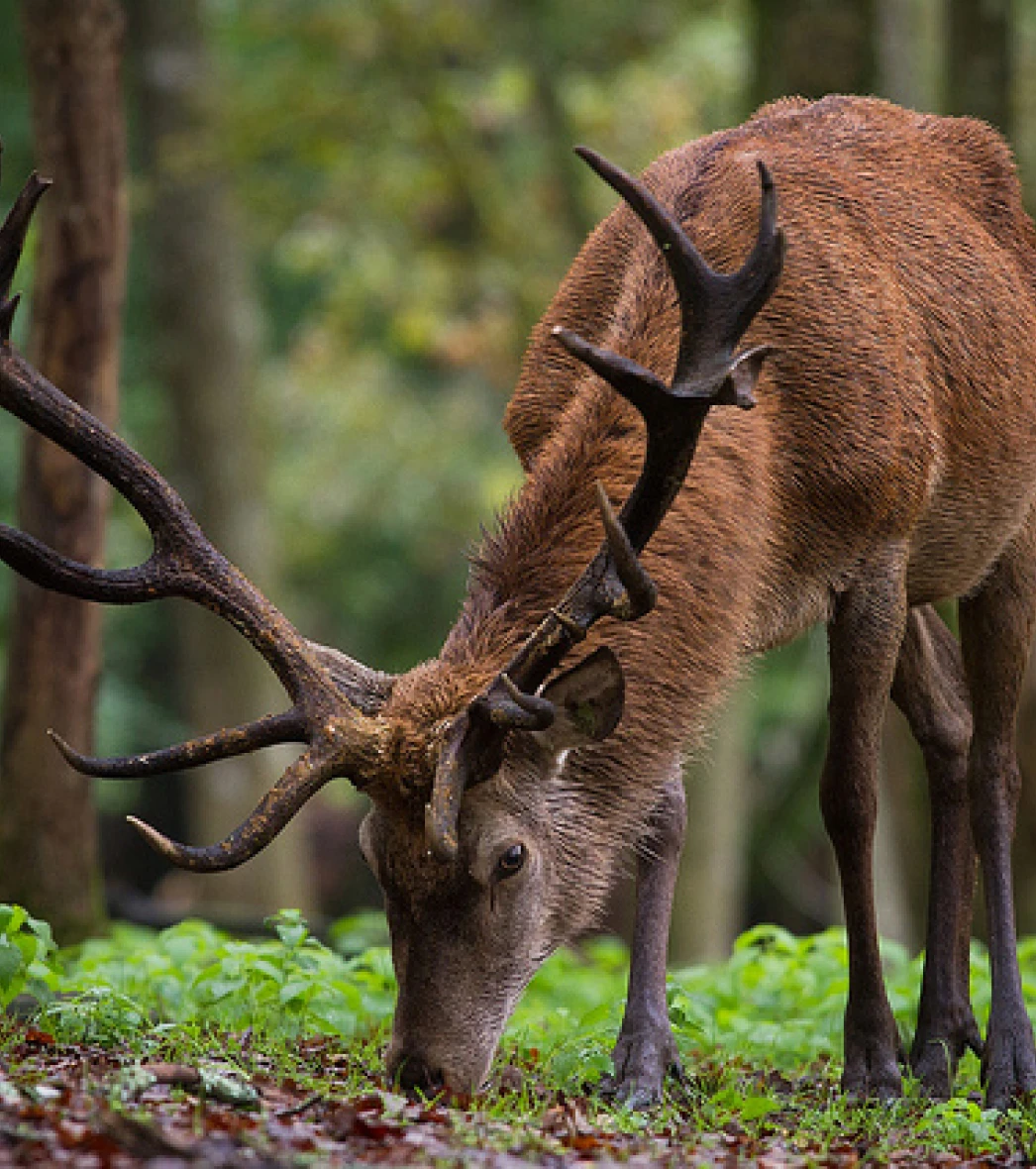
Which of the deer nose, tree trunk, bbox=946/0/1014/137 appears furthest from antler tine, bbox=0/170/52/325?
tree trunk, bbox=946/0/1014/137

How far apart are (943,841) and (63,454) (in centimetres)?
380

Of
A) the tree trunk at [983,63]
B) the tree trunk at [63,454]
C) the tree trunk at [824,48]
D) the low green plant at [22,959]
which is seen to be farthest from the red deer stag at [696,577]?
the tree trunk at [983,63]

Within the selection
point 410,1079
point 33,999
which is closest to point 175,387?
point 33,999

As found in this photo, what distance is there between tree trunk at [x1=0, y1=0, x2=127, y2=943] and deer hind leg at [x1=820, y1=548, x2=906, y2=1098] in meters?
3.23

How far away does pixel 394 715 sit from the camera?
5.59 m

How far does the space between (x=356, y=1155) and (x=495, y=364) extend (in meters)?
15.8

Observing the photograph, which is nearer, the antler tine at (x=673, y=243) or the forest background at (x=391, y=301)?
the antler tine at (x=673, y=243)

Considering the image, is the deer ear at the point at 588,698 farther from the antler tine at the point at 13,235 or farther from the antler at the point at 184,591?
the antler tine at the point at 13,235

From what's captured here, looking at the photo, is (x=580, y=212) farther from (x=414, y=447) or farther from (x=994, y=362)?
(x=994, y=362)

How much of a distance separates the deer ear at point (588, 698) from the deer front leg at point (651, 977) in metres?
1.00

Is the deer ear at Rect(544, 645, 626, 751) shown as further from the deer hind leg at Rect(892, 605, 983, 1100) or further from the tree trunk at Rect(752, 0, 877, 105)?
the tree trunk at Rect(752, 0, 877, 105)

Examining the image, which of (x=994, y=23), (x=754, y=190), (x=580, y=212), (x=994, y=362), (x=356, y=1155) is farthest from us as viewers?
(x=580, y=212)

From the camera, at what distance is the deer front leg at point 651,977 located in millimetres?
6199

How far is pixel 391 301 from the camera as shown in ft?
65.2
